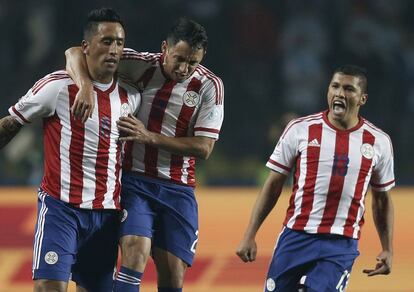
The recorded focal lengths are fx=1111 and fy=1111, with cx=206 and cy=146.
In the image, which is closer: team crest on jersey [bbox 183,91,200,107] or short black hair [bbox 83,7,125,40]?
short black hair [bbox 83,7,125,40]

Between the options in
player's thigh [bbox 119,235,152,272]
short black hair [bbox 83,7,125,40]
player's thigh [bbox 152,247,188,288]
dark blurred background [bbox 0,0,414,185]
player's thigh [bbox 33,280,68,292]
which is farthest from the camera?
dark blurred background [bbox 0,0,414,185]

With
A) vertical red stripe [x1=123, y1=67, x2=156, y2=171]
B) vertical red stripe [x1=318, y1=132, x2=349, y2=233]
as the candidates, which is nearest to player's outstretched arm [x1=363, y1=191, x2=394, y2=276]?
vertical red stripe [x1=318, y1=132, x2=349, y2=233]

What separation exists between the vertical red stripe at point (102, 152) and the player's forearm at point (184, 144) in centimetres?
23

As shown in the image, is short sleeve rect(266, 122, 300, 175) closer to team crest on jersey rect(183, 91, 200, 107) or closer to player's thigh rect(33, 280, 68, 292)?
team crest on jersey rect(183, 91, 200, 107)

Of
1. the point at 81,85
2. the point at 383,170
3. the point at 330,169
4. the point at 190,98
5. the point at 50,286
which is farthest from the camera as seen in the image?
the point at 190,98

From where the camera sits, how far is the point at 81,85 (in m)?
5.46

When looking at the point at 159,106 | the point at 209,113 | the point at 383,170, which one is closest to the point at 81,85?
the point at 159,106

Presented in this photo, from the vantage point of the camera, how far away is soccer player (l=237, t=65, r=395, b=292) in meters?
5.68

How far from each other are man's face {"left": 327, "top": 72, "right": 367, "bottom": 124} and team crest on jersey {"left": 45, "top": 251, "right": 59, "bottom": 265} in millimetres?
1600

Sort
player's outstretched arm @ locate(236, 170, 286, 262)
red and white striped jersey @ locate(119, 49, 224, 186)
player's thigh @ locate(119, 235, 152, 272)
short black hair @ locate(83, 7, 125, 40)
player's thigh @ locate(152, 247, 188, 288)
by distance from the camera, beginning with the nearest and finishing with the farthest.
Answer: short black hair @ locate(83, 7, 125, 40), player's thigh @ locate(119, 235, 152, 272), player's outstretched arm @ locate(236, 170, 286, 262), red and white striped jersey @ locate(119, 49, 224, 186), player's thigh @ locate(152, 247, 188, 288)

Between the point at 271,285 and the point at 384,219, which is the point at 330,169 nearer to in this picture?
the point at 384,219

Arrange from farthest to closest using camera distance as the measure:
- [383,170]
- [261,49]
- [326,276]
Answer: [261,49]
[383,170]
[326,276]

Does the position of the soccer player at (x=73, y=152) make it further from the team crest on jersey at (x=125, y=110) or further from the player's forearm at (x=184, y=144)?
the player's forearm at (x=184, y=144)

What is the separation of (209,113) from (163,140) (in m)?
0.38
